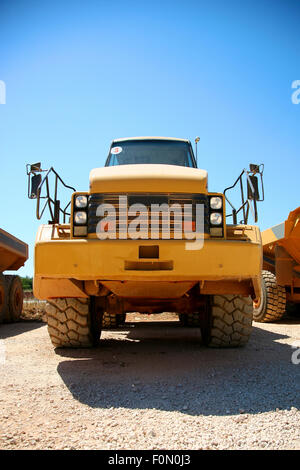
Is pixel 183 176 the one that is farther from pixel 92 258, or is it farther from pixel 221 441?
pixel 221 441

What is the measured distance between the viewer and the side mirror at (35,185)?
13.8 ft

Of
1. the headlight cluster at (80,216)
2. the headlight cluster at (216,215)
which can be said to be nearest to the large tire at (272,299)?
the headlight cluster at (216,215)

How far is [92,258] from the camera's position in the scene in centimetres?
370

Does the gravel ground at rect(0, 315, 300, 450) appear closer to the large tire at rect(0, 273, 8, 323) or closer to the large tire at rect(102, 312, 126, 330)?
the large tire at rect(102, 312, 126, 330)

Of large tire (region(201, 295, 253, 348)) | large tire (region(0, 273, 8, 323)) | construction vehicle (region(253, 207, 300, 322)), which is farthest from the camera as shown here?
large tire (region(0, 273, 8, 323))

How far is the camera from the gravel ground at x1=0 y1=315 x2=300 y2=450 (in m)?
2.41

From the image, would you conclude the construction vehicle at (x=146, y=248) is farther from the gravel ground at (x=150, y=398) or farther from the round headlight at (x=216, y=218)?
the gravel ground at (x=150, y=398)

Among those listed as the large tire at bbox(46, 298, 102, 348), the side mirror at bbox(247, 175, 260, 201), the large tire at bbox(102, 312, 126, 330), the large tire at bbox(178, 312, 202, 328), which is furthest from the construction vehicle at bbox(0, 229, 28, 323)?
the side mirror at bbox(247, 175, 260, 201)

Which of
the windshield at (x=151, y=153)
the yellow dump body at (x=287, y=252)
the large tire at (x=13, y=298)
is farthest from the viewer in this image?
the large tire at (x=13, y=298)

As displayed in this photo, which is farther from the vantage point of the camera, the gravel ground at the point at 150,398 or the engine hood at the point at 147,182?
the engine hood at the point at 147,182

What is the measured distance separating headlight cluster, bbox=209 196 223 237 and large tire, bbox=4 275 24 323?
22.6 ft

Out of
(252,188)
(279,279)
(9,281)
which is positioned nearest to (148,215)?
(252,188)

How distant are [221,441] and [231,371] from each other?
5.17 ft

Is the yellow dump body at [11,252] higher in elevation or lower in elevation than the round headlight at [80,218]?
lower
